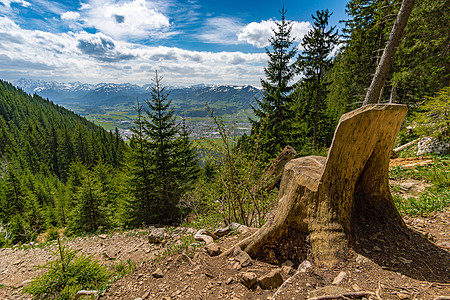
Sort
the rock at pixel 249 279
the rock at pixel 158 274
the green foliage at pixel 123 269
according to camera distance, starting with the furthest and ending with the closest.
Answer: the green foliage at pixel 123 269 → the rock at pixel 158 274 → the rock at pixel 249 279

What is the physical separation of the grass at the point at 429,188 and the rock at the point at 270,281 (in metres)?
3.67

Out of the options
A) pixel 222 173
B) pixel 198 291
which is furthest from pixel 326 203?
pixel 222 173

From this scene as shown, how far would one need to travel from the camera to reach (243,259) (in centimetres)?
329

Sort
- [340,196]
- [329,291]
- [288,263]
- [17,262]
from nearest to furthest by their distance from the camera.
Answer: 1. [329,291]
2. [340,196]
3. [288,263]
4. [17,262]

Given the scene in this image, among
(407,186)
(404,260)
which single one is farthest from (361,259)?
(407,186)

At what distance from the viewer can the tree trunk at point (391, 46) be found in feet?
22.1

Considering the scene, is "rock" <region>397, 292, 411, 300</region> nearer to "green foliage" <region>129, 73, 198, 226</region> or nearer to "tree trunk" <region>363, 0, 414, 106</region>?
"tree trunk" <region>363, 0, 414, 106</region>

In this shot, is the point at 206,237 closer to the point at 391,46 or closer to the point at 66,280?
the point at 66,280

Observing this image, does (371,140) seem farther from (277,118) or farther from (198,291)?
(277,118)

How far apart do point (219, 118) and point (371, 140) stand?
3.33 m

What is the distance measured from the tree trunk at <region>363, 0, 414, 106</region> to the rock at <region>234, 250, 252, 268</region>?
7.75 m

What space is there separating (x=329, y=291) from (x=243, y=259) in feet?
4.72

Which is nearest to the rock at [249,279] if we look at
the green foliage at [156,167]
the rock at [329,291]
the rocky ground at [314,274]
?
the rocky ground at [314,274]

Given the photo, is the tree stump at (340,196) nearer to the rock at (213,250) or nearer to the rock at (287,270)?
the rock at (287,270)
